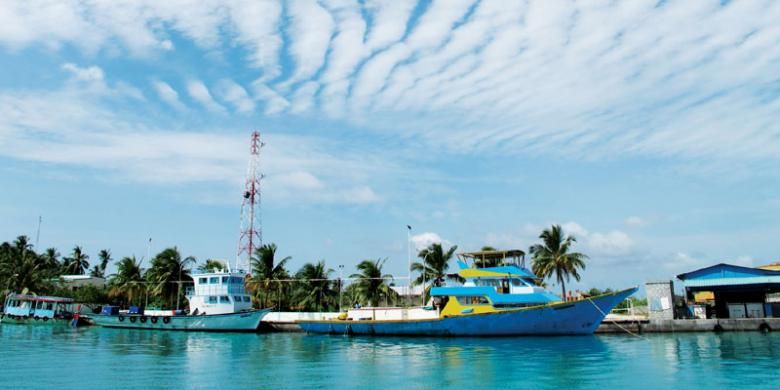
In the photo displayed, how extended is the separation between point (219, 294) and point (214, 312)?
1.43m

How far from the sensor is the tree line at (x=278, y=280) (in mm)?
43719

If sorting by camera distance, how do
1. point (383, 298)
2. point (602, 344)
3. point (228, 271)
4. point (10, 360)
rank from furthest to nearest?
point (383, 298) → point (228, 271) → point (602, 344) → point (10, 360)

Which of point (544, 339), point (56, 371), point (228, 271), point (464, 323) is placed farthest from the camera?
point (228, 271)

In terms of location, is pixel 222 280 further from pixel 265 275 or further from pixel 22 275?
pixel 22 275

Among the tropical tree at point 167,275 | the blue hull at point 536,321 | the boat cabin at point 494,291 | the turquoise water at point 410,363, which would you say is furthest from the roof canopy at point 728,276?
the tropical tree at point 167,275

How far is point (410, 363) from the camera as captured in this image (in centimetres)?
2088

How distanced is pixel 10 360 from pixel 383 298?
28.3 meters

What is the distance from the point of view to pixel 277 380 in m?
16.8

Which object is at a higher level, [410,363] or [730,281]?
[730,281]

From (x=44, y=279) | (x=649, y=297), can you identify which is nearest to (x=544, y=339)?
(x=649, y=297)

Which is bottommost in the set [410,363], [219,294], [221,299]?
[410,363]

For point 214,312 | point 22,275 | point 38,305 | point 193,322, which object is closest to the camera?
point 193,322

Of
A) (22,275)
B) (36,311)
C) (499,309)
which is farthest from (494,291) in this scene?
(22,275)

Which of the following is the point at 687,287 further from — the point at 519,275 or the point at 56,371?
the point at 56,371
